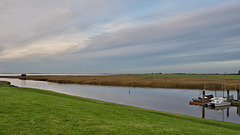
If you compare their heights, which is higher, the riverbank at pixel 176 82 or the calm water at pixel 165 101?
the riverbank at pixel 176 82

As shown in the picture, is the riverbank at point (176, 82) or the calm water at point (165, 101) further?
the riverbank at point (176, 82)

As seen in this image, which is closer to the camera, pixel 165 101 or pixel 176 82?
pixel 165 101

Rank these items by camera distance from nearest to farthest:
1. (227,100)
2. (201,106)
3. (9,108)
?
(9,108) < (201,106) < (227,100)

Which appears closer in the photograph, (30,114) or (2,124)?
(2,124)

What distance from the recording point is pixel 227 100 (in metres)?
39.5

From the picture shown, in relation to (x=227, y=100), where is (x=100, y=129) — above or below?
above

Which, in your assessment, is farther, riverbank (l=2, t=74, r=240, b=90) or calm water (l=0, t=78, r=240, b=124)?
riverbank (l=2, t=74, r=240, b=90)

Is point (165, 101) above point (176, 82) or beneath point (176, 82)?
beneath

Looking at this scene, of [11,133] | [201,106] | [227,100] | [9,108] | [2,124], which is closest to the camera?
[11,133]

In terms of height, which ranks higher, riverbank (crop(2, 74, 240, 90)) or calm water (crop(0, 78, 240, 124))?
riverbank (crop(2, 74, 240, 90))

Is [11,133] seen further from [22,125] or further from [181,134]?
[181,134]

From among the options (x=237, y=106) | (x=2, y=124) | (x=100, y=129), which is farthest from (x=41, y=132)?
(x=237, y=106)

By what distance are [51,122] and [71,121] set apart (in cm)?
114

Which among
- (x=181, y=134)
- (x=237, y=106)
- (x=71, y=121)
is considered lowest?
(x=237, y=106)
